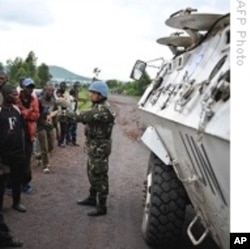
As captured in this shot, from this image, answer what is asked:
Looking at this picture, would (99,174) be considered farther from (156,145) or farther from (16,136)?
(156,145)


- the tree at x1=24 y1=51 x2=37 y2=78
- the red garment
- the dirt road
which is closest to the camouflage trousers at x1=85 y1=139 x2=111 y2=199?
the dirt road

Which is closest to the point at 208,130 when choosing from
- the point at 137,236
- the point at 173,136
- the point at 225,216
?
the point at 225,216

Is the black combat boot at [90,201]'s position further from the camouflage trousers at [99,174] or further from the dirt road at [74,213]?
the camouflage trousers at [99,174]

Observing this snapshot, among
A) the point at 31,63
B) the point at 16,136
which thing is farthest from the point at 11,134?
the point at 31,63

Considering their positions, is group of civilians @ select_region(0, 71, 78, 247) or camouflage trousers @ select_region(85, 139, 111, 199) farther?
camouflage trousers @ select_region(85, 139, 111, 199)

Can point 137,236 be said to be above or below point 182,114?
below

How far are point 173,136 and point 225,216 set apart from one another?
906 mm

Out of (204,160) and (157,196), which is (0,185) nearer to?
(157,196)

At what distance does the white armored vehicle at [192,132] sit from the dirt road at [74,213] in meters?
0.60

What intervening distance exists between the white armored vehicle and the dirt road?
1.96 feet

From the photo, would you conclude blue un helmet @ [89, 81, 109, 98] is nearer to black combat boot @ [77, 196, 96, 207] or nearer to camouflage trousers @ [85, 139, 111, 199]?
camouflage trousers @ [85, 139, 111, 199]

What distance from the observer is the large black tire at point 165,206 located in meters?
4.95

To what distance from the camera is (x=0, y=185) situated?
557cm

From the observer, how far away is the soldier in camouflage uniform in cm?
611
